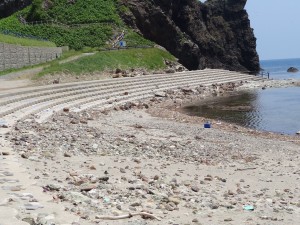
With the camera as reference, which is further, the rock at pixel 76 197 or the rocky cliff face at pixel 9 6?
the rocky cliff face at pixel 9 6

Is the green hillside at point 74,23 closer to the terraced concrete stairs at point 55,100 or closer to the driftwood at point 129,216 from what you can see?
the terraced concrete stairs at point 55,100

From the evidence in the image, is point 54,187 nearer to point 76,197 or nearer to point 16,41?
point 76,197

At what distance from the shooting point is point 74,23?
6638cm

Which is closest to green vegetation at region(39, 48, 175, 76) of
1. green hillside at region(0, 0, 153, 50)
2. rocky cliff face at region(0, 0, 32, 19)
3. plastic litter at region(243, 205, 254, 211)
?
green hillside at region(0, 0, 153, 50)

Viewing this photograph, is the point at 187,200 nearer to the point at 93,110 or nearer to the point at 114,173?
the point at 114,173

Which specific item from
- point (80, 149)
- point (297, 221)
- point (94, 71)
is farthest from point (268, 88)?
point (297, 221)

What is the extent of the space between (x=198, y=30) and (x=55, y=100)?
233ft

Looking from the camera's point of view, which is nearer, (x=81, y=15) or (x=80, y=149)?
(x=80, y=149)

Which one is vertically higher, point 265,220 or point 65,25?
point 65,25

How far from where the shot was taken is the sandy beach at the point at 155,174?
817cm

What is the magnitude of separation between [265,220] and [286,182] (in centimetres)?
391

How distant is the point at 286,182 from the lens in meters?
12.1

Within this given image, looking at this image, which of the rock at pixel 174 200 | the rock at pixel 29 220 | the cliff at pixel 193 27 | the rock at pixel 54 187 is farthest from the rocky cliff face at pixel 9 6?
the rock at pixel 29 220

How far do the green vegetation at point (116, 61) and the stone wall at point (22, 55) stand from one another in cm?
278
